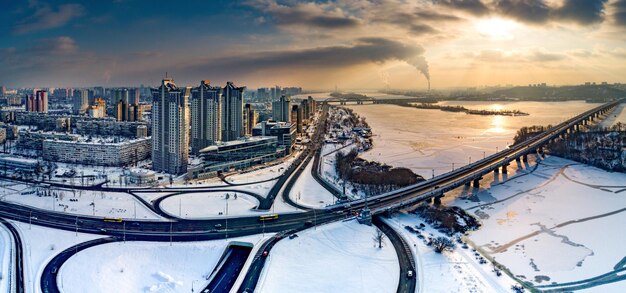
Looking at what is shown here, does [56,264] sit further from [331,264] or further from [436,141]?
[436,141]

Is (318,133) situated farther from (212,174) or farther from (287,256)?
(287,256)

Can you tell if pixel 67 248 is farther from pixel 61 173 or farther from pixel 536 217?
pixel 536 217

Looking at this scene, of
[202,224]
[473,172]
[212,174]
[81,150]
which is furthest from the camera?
[81,150]

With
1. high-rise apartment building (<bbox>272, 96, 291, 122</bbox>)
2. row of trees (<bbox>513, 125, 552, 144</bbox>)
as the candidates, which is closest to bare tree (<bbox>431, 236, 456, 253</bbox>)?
row of trees (<bbox>513, 125, 552, 144</bbox>)

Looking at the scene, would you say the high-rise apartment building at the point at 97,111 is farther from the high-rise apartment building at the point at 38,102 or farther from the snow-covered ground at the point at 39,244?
the snow-covered ground at the point at 39,244

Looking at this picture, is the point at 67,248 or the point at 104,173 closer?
the point at 67,248

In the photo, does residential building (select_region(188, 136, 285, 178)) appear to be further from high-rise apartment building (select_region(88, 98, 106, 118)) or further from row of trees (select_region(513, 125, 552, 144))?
high-rise apartment building (select_region(88, 98, 106, 118))

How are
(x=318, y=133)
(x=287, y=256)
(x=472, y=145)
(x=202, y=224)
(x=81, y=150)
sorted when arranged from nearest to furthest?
(x=287, y=256) < (x=202, y=224) < (x=81, y=150) < (x=472, y=145) < (x=318, y=133)

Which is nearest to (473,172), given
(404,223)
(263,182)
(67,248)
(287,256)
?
(404,223)
